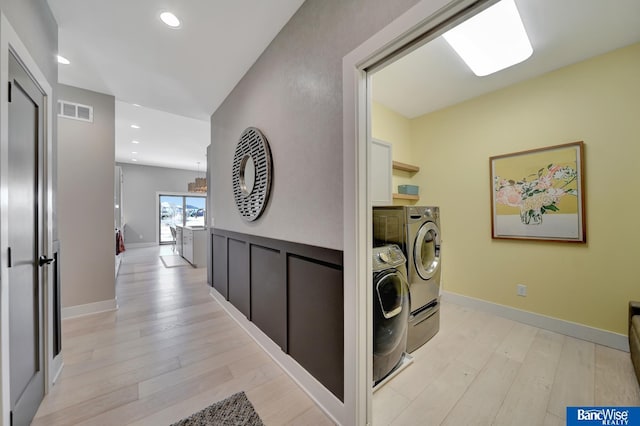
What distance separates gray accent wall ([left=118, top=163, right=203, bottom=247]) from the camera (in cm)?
791

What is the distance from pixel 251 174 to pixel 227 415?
1.87 metres

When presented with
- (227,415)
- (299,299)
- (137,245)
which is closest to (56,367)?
(227,415)

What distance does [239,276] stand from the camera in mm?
2594

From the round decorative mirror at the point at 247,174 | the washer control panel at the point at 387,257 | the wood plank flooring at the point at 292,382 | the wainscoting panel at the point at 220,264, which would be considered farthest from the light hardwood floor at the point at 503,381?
the wainscoting panel at the point at 220,264

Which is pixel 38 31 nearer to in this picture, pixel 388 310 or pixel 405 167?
pixel 388 310

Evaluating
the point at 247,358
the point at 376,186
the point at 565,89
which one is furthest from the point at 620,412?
the point at 565,89

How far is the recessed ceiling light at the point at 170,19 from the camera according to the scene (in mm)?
1717

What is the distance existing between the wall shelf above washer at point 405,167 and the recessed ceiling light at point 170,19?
8.50ft

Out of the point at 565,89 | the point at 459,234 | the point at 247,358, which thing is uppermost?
the point at 565,89

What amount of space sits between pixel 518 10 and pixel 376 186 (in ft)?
5.52

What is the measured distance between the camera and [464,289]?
3035 millimetres

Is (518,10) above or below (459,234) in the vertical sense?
above

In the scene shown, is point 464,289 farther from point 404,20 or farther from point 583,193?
point 404,20

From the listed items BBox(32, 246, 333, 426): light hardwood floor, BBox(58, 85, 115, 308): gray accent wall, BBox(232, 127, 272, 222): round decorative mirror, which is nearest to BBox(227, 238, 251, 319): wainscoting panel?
BBox(32, 246, 333, 426): light hardwood floor
